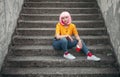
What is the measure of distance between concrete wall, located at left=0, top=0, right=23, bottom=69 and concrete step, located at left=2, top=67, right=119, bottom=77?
1.10 ft

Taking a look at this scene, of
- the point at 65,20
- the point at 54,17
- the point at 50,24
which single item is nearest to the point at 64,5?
the point at 54,17

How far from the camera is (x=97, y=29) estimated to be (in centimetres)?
600

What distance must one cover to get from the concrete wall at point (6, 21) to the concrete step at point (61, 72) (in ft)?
1.10

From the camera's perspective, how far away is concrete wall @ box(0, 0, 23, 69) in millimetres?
4824

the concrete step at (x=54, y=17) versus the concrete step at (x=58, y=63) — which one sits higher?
the concrete step at (x=54, y=17)

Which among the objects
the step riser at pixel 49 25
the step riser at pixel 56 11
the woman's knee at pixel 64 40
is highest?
the step riser at pixel 56 11

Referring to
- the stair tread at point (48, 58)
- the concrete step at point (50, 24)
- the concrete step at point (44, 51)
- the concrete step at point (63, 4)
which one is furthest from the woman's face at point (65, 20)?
the concrete step at point (63, 4)

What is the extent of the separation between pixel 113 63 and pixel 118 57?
21 centimetres

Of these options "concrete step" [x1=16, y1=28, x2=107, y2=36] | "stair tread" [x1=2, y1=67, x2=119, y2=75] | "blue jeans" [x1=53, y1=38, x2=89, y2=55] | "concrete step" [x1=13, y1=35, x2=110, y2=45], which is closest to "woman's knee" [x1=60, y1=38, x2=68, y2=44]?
"blue jeans" [x1=53, y1=38, x2=89, y2=55]

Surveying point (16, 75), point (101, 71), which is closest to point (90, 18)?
point (101, 71)

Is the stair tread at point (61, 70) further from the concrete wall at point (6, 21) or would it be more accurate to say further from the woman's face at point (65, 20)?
the woman's face at point (65, 20)

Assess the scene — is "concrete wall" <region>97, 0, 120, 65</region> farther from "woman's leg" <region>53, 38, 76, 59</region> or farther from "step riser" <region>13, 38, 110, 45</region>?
"woman's leg" <region>53, 38, 76, 59</region>

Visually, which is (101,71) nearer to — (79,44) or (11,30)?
(79,44)

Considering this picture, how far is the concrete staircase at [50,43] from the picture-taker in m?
4.80
